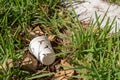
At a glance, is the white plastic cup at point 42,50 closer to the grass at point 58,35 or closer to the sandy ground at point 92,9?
the grass at point 58,35

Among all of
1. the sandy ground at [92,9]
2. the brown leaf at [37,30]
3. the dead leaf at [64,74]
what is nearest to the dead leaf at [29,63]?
the dead leaf at [64,74]

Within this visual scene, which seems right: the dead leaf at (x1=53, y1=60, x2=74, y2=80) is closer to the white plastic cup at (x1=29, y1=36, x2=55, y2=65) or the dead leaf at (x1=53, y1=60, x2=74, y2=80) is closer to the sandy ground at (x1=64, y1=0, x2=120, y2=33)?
the white plastic cup at (x1=29, y1=36, x2=55, y2=65)

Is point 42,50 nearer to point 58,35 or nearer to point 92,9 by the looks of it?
point 58,35

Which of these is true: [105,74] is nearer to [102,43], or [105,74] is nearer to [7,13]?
[102,43]

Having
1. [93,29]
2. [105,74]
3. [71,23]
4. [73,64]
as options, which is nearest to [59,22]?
[71,23]

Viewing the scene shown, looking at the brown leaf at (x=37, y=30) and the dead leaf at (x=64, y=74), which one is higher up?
the brown leaf at (x=37, y=30)

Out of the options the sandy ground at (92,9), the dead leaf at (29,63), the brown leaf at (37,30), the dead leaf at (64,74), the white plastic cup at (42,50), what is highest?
the sandy ground at (92,9)

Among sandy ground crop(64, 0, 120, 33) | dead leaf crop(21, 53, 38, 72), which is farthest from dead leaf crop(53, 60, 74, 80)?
sandy ground crop(64, 0, 120, 33)
